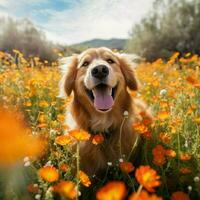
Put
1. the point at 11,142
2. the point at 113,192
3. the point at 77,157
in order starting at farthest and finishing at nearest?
the point at 77,157
the point at 113,192
the point at 11,142

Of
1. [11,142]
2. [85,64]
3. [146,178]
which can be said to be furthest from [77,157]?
[85,64]

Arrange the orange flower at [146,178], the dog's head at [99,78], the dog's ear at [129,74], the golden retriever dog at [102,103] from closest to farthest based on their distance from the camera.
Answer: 1. the orange flower at [146,178]
2. the golden retriever dog at [102,103]
3. the dog's head at [99,78]
4. the dog's ear at [129,74]

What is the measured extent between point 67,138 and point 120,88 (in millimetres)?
1723

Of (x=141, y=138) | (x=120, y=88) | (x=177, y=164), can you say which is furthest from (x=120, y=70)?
(x=177, y=164)

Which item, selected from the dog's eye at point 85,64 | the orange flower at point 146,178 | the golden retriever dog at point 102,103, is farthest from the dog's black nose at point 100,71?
the orange flower at point 146,178

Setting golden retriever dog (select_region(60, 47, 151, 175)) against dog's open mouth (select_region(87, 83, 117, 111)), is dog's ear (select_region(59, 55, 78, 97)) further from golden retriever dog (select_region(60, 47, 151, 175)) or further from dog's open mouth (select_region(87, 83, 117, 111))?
dog's open mouth (select_region(87, 83, 117, 111))

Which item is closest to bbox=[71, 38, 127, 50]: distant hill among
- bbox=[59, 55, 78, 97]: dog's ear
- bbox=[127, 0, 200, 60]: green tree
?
bbox=[127, 0, 200, 60]: green tree

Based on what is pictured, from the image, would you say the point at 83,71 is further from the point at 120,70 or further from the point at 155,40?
the point at 155,40

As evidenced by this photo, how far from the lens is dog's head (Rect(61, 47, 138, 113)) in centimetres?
355

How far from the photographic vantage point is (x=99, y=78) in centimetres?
354

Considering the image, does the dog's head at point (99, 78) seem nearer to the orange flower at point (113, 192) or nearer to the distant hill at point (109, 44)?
the orange flower at point (113, 192)

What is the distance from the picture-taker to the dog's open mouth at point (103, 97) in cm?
360

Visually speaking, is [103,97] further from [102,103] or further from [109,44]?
[109,44]

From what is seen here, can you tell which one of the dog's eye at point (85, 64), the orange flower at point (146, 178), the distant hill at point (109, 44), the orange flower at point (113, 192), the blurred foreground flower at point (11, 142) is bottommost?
the distant hill at point (109, 44)
